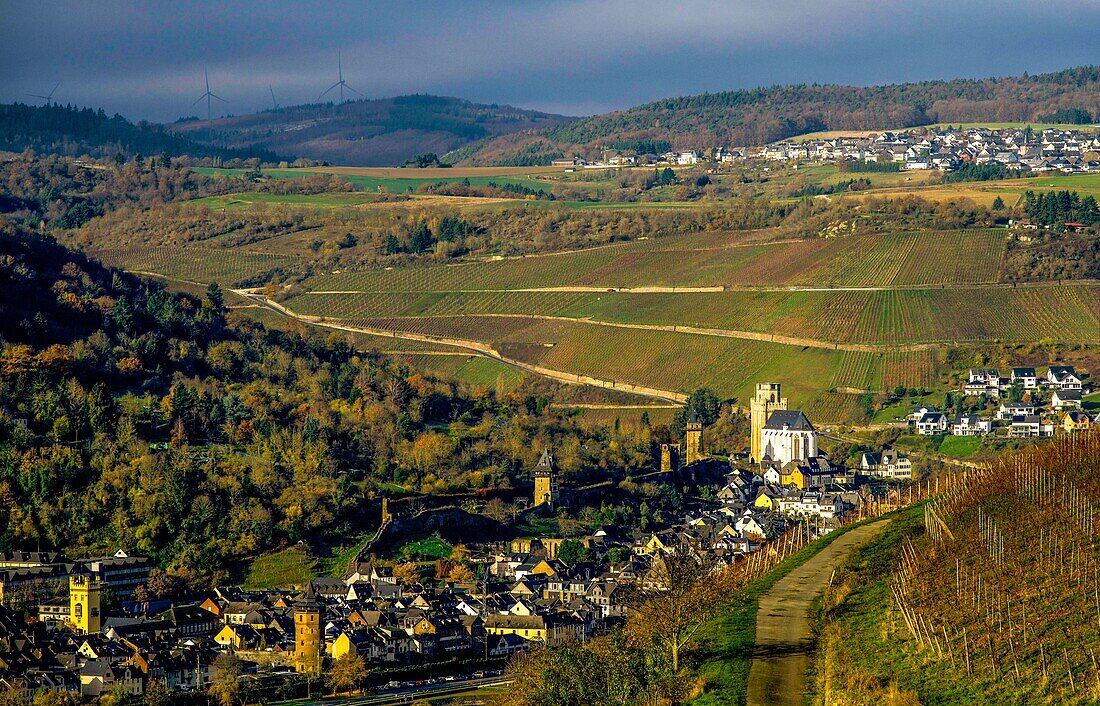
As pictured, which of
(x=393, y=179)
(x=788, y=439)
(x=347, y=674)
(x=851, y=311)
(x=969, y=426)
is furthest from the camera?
(x=393, y=179)

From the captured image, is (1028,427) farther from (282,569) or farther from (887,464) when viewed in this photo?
(282,569)

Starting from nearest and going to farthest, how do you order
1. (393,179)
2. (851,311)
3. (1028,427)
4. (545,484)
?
1. (545,484)
2. (1028,427)
3. (851,311)
4. (393,179)

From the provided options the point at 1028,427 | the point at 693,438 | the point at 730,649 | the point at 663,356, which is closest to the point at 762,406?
the point at 693,438

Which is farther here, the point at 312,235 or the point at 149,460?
the point at 312,235

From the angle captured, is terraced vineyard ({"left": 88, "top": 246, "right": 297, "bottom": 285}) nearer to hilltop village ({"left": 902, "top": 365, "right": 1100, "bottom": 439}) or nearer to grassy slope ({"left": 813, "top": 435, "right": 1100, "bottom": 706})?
hilltop village ({"left": 902, "top": 365, "right": 1100, "bottom": 439})

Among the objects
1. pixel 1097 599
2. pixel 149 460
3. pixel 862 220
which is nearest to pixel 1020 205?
pixel 862 220

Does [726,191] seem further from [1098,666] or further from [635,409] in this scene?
[1098,666]

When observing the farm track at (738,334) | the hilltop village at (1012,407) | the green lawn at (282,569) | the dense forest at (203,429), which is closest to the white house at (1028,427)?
the hilltop village at (1012,407)
